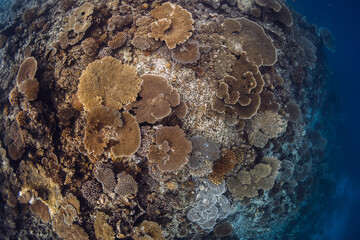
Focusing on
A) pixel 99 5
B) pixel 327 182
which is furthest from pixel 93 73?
pixel 327 182

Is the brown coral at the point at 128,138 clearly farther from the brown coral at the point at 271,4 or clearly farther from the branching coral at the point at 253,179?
the brown coral at the point at 271,4

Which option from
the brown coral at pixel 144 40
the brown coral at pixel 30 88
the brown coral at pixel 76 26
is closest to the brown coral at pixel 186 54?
the brown coral at pixel 144 40

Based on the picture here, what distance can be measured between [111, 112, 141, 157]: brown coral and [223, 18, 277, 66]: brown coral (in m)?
3.77

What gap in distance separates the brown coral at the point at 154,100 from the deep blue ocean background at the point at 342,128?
15.8 metres

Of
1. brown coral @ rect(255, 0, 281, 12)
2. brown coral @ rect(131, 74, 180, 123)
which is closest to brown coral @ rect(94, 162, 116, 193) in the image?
brown coral @ rect(131, 74, 180, 123)

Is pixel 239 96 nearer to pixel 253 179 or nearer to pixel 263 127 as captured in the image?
pixel 263 127

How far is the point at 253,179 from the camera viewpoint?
6285mm

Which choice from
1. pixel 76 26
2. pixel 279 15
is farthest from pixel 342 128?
pixel 76 26

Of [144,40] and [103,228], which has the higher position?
[144,40]

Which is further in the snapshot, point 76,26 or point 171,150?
point 76,26

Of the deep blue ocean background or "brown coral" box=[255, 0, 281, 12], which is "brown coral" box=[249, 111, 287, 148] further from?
the deep blue ocean background

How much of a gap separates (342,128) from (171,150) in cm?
2305

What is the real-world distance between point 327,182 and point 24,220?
19.0 metres

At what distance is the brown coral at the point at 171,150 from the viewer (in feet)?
16.9
